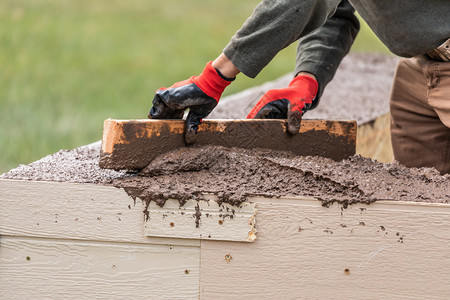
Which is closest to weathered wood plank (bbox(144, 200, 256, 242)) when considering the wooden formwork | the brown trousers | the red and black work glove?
the wooden formwork

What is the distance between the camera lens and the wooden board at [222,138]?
188 centimetres

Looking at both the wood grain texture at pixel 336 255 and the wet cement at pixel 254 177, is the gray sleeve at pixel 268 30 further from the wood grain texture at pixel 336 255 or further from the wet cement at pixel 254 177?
the wood grain texture at pixel 336 255

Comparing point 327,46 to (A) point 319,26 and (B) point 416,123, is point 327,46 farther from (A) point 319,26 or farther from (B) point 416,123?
(B) point 416,123

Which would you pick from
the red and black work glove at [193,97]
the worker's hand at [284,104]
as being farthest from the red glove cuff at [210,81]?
the worker's hand at [284,104]

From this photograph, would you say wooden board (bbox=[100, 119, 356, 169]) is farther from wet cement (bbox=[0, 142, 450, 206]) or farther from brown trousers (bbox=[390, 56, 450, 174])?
brown trousers (bbox=[390, 56, 450, 174])

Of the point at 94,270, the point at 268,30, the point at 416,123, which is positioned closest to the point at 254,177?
the point at 268,30

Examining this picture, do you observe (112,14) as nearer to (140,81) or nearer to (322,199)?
(140,81)

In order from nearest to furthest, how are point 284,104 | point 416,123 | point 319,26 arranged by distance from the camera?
point 319,26 → point 284,104 → point 416,123

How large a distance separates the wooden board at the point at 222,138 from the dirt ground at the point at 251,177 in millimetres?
45

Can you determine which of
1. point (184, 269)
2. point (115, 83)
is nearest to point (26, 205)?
point (184, 269)

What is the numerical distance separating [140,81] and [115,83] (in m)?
0.39

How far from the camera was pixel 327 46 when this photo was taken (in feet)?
8.20

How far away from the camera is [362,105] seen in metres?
4.25

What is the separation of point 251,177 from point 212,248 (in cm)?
28
